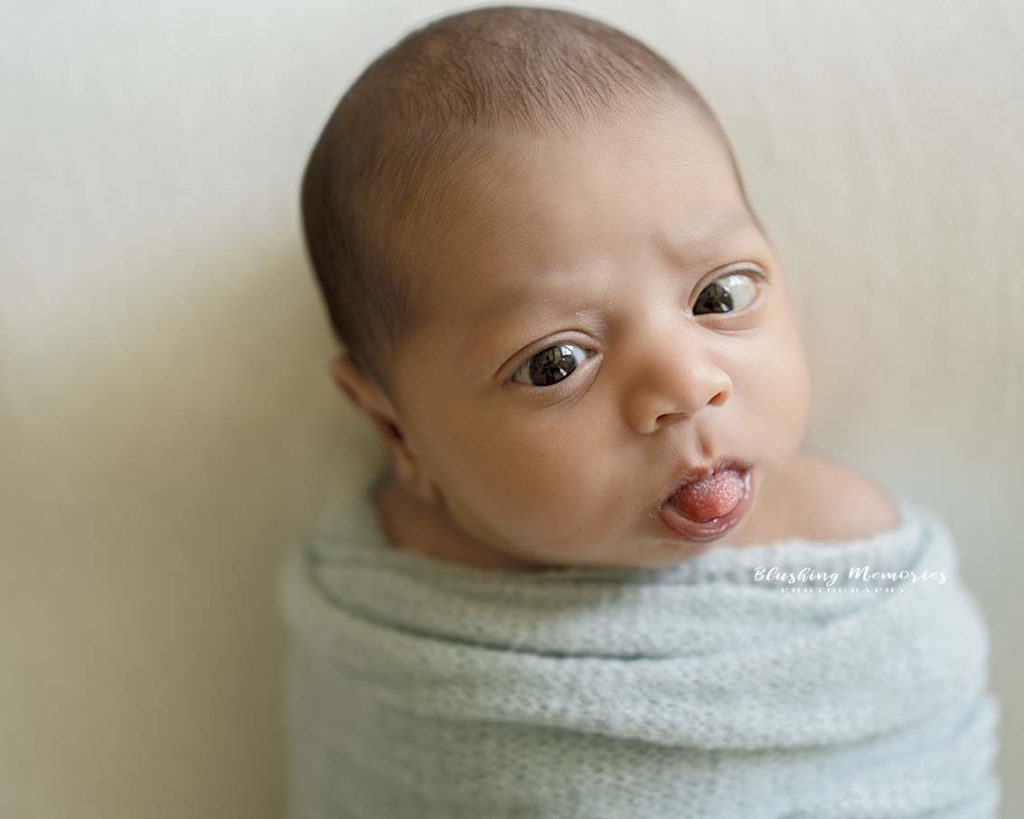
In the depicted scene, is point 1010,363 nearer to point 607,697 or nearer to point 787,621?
point 787,621

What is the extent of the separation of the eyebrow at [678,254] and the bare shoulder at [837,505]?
0.28 metres

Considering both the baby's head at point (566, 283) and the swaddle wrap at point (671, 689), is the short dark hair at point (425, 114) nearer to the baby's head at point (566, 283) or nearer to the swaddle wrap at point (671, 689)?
the baby's head at point (566, 283)

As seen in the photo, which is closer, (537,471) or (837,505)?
(537,471)

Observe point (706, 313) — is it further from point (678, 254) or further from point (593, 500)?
point (593, 500)

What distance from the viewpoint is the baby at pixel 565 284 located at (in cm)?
79

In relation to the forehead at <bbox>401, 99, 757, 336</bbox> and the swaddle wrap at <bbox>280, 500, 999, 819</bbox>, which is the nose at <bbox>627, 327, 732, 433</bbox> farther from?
the swaddle wrap at <bbox>280, 500, 999, 819</bbox>

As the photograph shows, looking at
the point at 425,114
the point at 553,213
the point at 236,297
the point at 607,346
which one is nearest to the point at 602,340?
the point at 607,346

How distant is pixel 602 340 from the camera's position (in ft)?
2.66

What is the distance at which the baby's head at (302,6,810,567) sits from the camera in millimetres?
789

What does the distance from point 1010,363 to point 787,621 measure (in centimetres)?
40

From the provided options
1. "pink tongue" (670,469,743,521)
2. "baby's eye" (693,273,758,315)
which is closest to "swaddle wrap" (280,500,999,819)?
"pink tongue" (670,469,743,521)

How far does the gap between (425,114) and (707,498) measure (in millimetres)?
381

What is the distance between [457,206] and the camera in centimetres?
80

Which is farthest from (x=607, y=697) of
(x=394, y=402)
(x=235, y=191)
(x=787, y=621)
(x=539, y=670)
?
(x=235, y=191)
